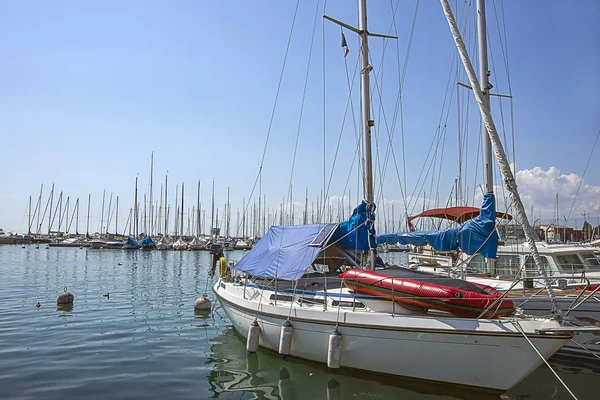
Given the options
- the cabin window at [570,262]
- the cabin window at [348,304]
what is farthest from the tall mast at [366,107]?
the cabin window at [570,262]

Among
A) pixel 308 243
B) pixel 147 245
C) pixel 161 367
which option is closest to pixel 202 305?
pixel 161 367

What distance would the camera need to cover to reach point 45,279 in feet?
87.5

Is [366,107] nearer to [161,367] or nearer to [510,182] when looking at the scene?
[510,182]

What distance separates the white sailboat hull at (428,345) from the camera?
7.48m

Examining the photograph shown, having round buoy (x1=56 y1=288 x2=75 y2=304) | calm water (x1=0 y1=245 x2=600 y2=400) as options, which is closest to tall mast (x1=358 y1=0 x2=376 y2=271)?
calm water (x1=0 y1=245 x2=600 y2=400)

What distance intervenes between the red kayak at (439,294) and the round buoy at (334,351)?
1.19 meters

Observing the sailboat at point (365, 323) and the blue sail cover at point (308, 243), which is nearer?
the sailboat at point (365, 323)

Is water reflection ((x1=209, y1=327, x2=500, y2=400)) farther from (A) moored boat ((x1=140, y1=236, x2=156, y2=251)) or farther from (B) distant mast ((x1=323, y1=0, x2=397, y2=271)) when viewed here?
(A) moored boat ((x1=140, y1=236, x2=156, y2=251))

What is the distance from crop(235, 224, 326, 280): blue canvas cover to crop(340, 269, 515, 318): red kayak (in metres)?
2.16

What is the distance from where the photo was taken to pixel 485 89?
14.8 meters

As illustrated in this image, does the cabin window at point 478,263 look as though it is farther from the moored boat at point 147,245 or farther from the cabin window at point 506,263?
the moored boat at point 147,245

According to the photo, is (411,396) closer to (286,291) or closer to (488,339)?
A: (488,339)

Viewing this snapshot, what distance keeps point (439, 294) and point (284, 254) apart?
5.00 m

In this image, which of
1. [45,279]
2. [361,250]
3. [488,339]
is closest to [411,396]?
[488,339]
